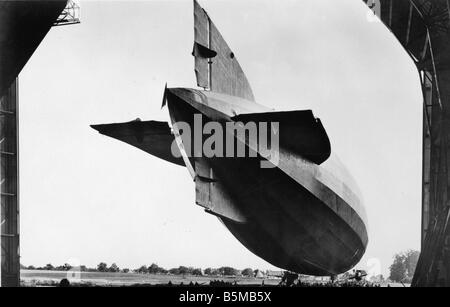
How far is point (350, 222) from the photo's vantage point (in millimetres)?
18859

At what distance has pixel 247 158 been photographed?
13.8 m

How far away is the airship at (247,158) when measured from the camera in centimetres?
1302

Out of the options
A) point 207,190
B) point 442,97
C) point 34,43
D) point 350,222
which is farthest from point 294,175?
point 34,43

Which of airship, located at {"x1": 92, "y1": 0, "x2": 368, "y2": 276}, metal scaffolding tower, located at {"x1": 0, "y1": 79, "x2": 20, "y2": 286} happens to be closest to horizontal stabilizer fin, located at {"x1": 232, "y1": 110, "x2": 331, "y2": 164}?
airship, located at {"x1": 92, "y1": 0, "x2": 368, "y2": 276}

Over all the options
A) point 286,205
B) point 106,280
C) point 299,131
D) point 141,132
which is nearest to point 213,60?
point 141,132

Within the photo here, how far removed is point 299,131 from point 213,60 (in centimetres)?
313

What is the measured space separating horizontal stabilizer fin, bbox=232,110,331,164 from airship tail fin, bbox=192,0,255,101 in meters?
1.54

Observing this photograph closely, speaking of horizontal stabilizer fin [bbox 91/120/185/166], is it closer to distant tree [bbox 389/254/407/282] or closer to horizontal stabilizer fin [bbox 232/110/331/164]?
horizontal stabilizer fin [bbox 232/110/331/164]

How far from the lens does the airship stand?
42.7ft

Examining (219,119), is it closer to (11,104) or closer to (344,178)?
(344,178)

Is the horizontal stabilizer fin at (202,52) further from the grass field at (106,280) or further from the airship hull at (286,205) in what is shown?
the grass field at (106,280)

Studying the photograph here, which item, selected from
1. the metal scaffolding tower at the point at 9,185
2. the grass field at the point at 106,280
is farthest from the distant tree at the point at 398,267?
the metal scaffolding tower at the point at 9,185
